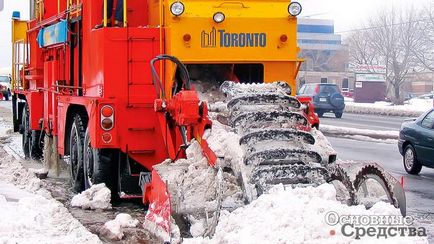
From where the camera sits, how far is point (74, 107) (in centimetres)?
1083

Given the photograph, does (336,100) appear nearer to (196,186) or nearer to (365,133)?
(365,133)

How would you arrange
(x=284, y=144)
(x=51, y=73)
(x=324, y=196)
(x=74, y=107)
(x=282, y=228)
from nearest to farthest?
(x=282, y=228) < (x=324, y=196) < (x=284, y=144) < (x=74, y=107) < (x=51, y=73)

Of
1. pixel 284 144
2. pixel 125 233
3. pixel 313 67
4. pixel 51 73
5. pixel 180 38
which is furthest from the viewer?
pixel 313 67

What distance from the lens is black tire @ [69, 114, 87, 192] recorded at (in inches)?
410

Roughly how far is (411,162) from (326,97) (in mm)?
20065

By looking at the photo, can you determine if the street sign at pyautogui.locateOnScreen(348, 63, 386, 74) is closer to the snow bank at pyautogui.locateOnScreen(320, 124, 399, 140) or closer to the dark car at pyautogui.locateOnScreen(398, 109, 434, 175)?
the snow bank at pyautogui.locateOnScreen(320, 124, 399, 140)

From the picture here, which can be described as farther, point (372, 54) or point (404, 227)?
point (372, 54)

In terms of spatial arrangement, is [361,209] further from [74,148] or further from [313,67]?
[313,67]

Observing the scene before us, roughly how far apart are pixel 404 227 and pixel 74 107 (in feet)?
20.9

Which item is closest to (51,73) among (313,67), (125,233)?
(125,233)

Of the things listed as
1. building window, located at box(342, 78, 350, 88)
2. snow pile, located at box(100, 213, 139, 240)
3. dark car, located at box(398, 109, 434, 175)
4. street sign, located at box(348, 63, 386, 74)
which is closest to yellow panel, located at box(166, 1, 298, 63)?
snow pile, located at box(100, 213, 139, 240)

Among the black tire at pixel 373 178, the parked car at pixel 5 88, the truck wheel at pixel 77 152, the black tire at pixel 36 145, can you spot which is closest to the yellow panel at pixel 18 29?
the black tire at pixel 36 145

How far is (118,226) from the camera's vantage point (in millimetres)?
7883

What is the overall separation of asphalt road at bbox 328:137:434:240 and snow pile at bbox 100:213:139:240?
3.15 m
